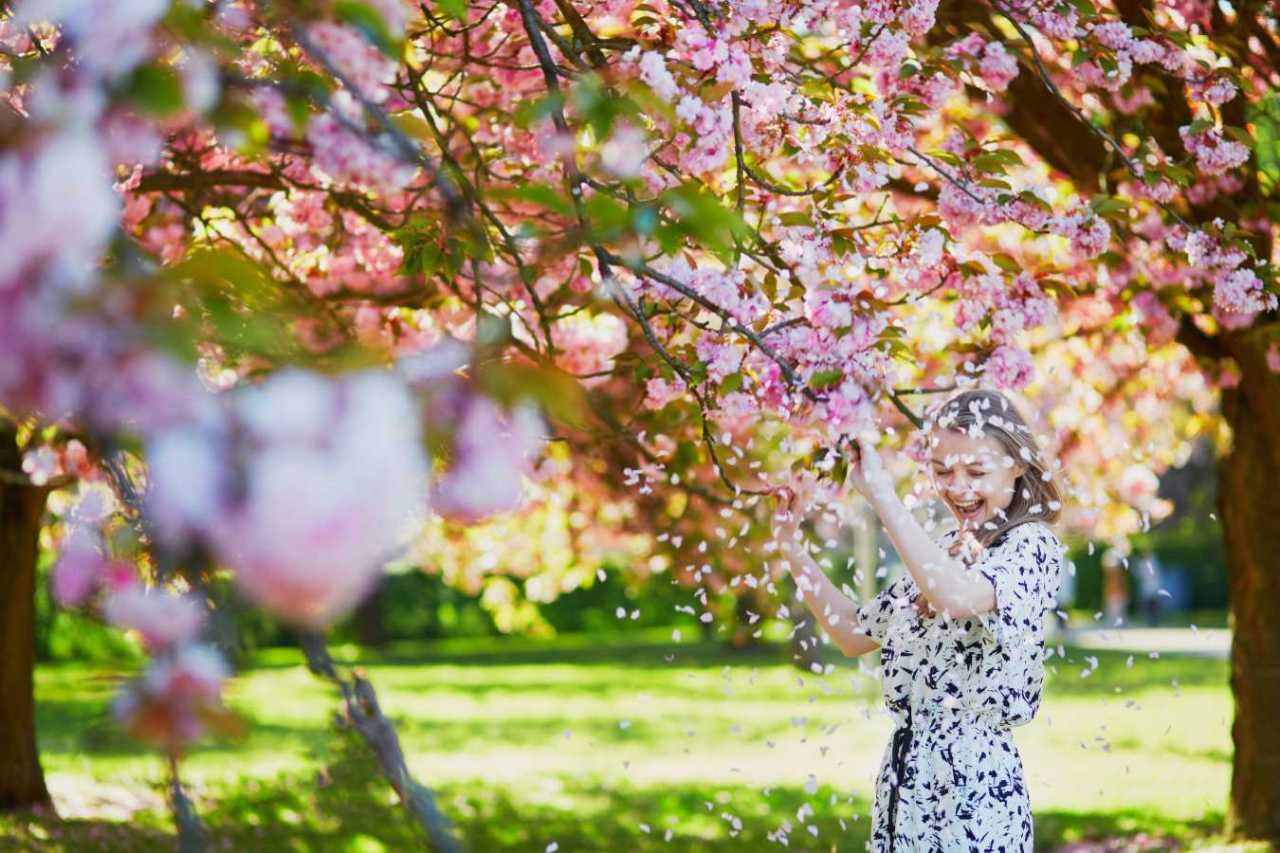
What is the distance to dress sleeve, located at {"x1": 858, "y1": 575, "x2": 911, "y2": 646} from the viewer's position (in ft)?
12.1

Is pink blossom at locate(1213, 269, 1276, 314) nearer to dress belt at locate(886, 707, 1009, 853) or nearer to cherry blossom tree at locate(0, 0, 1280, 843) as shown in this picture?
cherry blossom tree at locate(0, 0, 1280, 843)

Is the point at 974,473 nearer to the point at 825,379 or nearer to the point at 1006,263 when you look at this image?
the point at 825,379

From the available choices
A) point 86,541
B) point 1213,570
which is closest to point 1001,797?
point 86,541

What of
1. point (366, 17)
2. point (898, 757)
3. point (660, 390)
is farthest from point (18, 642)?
point (366, 17)

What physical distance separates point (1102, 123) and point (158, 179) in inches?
129

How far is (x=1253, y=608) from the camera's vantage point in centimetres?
664

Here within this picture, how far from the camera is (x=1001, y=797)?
139 inches

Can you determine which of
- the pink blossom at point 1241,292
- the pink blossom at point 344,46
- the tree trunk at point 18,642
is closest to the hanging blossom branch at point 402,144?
the pink blossom at point 344,46

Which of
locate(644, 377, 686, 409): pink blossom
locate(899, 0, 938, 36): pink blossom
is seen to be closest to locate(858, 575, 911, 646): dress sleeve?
locate(644, 377, 686, 409): pink blossom

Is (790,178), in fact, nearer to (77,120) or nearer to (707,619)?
(707,619)

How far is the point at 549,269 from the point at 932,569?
1.70 metres

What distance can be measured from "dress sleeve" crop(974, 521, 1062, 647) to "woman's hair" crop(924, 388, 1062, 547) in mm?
47

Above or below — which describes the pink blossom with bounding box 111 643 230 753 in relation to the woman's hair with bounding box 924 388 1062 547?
below

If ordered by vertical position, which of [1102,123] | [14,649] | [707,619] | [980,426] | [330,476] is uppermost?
[1102,123]
